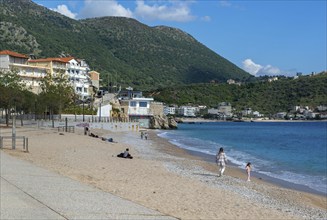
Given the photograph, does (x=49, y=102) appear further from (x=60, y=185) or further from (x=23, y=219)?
(x=23, y=219)

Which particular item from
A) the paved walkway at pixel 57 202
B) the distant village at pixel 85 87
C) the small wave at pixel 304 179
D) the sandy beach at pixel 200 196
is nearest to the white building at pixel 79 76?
the distant village at pixel 85 87

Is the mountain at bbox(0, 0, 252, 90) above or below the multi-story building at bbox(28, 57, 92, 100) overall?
above

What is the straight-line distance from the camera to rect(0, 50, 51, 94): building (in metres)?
89.8

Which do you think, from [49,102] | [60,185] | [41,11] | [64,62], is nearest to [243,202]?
[60,185]

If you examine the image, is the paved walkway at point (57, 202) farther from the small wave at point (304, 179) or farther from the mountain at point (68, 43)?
the mountain at point (68, 43)

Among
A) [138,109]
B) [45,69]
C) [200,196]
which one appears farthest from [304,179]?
[45,69]

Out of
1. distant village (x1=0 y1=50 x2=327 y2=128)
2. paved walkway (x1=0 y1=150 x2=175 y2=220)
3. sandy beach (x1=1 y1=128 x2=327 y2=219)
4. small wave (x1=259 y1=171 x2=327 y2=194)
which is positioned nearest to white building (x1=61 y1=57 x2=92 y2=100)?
distant village (x1=0 y1=50 x2=327 y2=128)

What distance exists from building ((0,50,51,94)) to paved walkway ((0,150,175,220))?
79.2 metres

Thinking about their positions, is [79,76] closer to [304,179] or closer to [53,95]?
[53,95]

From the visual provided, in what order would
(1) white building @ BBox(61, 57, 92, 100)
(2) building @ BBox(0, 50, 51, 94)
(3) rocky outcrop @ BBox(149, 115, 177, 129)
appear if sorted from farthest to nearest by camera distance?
(3) rocky outcrop @ BBox(149, 115, 177, 129) → (1) white building @ BBox(61, 57, 92, 100) → (2) building @ BBox(0, 50, 51, 94)

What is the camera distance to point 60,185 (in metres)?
13.0

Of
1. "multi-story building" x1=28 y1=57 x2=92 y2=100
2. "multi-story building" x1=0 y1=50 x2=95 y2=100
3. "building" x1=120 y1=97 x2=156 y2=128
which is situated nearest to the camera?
"multi-story building" x1=0 y1=50 x2=95 y2=100

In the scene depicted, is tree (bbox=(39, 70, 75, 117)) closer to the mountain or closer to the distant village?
the distant village

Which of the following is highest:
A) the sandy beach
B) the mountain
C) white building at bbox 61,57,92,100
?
the mountain
